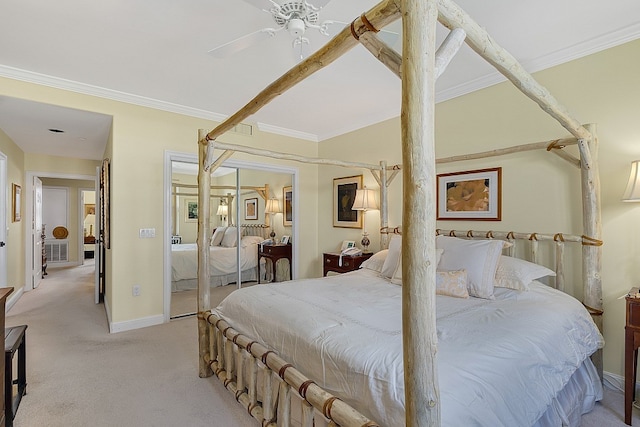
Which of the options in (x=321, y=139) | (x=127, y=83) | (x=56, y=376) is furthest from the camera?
(x=321, y=139)

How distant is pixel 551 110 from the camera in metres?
2.00

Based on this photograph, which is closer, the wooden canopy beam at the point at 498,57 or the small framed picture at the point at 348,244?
the wooden canopy beam at the point at 498,57

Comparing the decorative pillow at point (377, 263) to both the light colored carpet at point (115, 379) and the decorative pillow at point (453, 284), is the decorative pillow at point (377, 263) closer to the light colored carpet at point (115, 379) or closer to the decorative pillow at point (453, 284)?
the decorative pillow at point (453, 284)

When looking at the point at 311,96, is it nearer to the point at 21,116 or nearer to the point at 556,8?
the point at 556,8

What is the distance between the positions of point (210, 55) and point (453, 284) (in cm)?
246

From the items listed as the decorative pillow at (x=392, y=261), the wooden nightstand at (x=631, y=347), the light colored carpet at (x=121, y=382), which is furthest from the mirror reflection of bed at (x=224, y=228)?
the wooden nightstand at (x=631, y=347)

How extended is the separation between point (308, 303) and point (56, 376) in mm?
2220

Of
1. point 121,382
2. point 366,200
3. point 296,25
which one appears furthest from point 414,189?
point 366,200

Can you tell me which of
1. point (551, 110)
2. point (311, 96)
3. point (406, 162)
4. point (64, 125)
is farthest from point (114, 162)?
point (551, 110)

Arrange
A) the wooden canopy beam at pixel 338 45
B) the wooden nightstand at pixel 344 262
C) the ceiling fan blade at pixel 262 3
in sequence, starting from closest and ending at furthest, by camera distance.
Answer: the wooden canopy beam at pixel 338 45 → the ceiling fan blade at pixel 262 3 → the wooden nightstand at pixel 344 262

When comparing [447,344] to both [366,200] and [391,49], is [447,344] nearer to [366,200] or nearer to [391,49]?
[391,49]

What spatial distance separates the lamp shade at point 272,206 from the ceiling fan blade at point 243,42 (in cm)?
290

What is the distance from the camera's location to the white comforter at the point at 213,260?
418cm

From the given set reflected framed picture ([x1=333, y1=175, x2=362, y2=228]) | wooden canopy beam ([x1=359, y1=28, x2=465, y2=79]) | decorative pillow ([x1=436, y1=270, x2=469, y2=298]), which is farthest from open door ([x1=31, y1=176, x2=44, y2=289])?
wooden canopy beam ([x1=359, y1=28, x2=465, y2=79])
